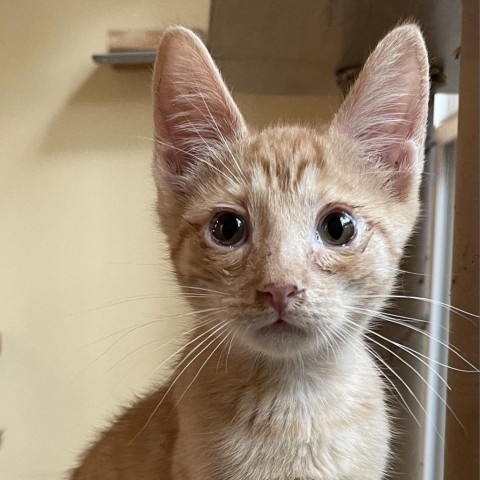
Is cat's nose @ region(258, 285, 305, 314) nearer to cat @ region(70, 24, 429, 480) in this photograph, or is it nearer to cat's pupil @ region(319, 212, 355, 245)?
cat @ region(70, 24, 429, 480)

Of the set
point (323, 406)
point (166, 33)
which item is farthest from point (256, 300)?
point (166, 33)

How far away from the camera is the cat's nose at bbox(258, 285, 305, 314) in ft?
2.94

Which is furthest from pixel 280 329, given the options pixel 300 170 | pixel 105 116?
pixel 105 116

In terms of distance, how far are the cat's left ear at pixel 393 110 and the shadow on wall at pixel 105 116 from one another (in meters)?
1.07

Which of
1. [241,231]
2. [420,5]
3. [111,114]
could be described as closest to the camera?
[241,231]

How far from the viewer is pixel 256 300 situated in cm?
92

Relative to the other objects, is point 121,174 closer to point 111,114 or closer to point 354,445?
point 111,114

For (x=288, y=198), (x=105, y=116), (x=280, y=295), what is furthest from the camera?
(x=105, y=116)

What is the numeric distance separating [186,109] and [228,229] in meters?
0.22

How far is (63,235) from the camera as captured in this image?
2.19 metres

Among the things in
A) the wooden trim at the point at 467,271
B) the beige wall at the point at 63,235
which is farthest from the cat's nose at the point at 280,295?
the beige wall at the point at 63,235

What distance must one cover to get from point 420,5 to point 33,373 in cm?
153

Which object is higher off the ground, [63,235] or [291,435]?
[63,235]

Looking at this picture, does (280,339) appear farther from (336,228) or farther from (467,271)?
(467,271)
